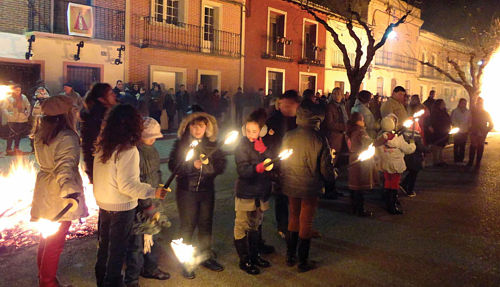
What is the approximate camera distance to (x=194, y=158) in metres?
4.13

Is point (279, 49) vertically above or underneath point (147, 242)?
above

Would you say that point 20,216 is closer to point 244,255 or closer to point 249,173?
point 244,255

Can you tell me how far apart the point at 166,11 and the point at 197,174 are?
15493 millimetres

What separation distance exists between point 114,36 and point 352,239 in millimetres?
13578

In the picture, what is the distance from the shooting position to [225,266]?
439 cm

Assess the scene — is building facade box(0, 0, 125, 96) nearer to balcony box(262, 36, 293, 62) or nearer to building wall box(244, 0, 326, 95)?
building wall box(244, 0, 326, 95)

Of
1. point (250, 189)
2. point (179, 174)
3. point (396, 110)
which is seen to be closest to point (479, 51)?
point (396, 110)

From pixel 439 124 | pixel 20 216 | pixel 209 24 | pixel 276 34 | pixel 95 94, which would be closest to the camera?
pixel 95 94

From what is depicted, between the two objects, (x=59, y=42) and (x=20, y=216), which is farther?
(x=59, y=42)

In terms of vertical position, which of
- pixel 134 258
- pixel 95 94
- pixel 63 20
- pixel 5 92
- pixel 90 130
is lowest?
pixel 134 258

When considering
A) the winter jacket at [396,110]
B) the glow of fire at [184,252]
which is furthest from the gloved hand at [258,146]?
the winter jacket at [396,110]

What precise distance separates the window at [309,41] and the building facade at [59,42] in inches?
529

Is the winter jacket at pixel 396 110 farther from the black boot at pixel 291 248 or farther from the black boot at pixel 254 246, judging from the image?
the black boot at pixel 254 246

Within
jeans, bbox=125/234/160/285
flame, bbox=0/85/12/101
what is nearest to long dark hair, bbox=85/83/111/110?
jeans, bbox=125/234/160/285
